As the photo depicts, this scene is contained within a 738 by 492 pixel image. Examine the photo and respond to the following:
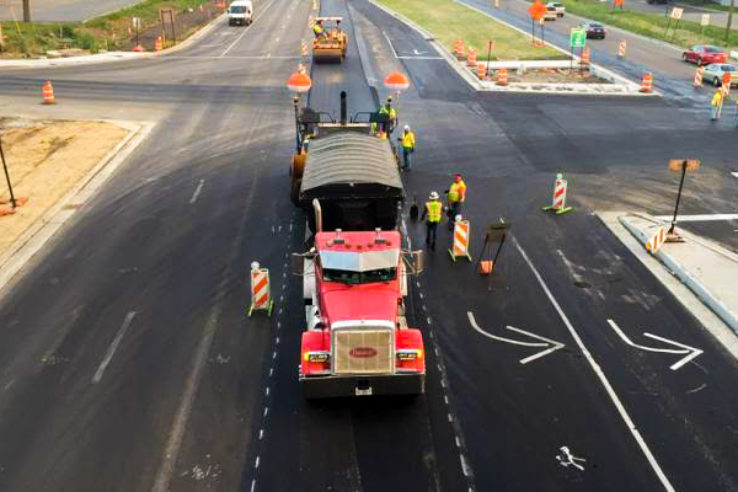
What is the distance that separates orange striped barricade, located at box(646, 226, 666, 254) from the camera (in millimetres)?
18125

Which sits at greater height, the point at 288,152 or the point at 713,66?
the point at 713,66

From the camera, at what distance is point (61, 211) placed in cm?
2097

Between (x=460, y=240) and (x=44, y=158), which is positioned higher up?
(x=44, y=158)

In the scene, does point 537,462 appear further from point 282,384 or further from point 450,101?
point 450,101

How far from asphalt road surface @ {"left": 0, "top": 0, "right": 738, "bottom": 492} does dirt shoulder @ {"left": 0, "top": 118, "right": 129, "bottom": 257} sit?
1.55 meters

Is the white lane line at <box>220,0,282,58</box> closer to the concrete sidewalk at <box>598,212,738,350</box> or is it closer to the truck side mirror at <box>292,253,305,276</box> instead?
the concrete sidewalk at <box>598,212,738,350</box>

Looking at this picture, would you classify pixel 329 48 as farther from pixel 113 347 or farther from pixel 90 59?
pixel 113 347

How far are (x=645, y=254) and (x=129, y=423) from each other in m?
14.4

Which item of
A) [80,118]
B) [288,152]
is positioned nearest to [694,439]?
[288,152]

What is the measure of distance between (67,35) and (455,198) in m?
45.9

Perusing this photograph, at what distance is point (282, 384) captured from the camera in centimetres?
1274

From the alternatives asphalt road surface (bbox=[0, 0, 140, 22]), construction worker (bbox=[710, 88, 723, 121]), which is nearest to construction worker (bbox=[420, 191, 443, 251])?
construction worker (bbox=[710, 88, 723, 121])

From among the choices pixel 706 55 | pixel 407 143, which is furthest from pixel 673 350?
pixel 706 55

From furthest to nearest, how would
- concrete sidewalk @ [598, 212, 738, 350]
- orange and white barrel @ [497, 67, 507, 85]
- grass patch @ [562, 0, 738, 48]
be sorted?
1. grass patch @ [562, 0, 738, 48]
2. orange and white barrel @ [497, 67, 507, 85]
3. concrete sidewalk @ [598, 212, 738, 350]
